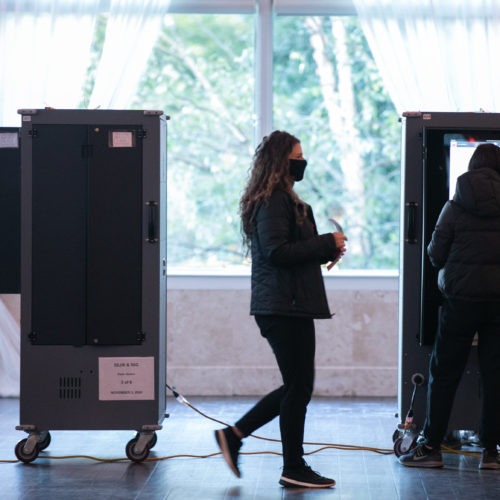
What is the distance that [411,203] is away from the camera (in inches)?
181

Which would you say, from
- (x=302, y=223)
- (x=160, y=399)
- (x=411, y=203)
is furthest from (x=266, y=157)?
(x=160, y=399)

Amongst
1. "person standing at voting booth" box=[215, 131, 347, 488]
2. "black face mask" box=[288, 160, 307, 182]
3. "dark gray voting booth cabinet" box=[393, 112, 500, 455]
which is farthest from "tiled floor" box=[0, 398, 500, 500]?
"black face mask" box=[288, 160, 307, 182]

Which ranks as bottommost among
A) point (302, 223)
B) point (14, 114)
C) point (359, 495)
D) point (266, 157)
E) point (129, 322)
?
point (359, 495)

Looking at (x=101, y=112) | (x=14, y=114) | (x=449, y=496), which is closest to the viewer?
(x=449, y=496)

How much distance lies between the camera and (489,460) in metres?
4.33

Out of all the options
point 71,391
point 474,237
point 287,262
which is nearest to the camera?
point 287,262

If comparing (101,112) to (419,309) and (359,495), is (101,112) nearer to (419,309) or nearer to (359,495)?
(419,309)

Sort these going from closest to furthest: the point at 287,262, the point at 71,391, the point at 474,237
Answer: the point at 287,262, the point at 474,237, the point at 71,391

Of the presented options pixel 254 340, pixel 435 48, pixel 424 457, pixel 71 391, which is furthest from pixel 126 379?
pixel 435 48

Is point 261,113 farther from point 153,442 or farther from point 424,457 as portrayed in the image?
point 424,457

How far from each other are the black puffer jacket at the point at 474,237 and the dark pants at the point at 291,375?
0.72 m

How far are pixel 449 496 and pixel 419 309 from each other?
3.34 ft

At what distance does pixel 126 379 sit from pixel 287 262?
45.5 inches

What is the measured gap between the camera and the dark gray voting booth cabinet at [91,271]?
4520mm
